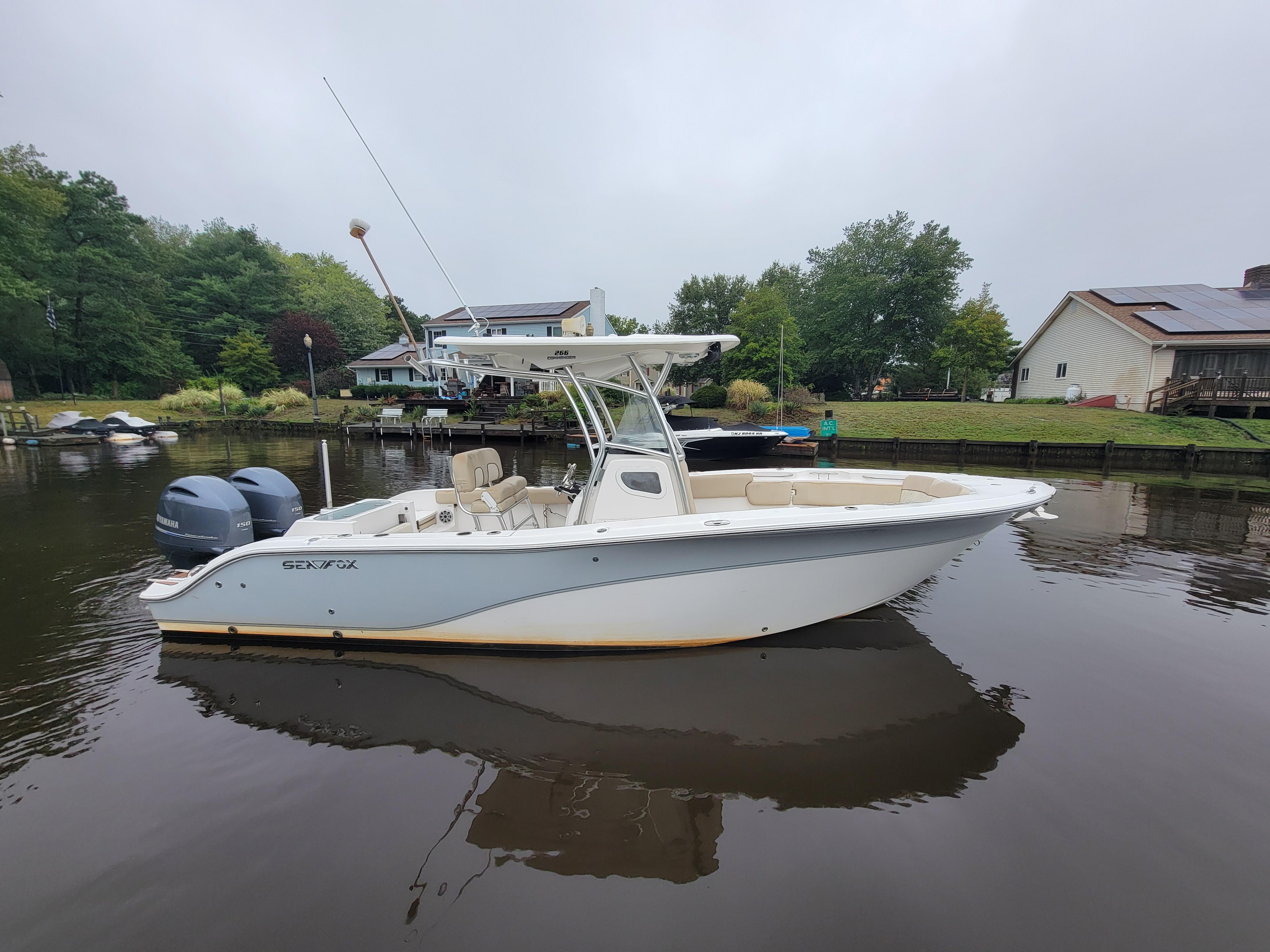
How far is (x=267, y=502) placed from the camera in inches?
186

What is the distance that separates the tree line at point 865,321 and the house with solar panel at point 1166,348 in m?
3.58

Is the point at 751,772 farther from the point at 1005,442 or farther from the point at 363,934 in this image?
the point at 1005,442

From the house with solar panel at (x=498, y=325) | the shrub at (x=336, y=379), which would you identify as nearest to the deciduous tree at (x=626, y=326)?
the house with solar panel at (x=498, y=325)

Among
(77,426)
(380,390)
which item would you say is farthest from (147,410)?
(380,390)

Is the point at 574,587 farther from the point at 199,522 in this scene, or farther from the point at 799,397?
the point at 799,397

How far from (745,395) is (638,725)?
867 inches

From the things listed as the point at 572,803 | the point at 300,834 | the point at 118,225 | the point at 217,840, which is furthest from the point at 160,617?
the point at 118,225

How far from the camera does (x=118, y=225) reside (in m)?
34.5

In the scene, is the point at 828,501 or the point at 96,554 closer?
the point at 828,501

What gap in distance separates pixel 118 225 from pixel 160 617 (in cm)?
4795

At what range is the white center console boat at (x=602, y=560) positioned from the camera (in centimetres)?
347

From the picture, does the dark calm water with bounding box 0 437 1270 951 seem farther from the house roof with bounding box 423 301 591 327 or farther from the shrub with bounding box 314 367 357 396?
the shrub with bounding box 314 367 357 396

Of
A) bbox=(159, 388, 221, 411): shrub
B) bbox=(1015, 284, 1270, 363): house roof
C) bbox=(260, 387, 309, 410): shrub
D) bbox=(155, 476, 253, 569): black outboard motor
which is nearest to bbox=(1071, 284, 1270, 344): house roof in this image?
bbox=(1015, 284, 1270, 363): house roof

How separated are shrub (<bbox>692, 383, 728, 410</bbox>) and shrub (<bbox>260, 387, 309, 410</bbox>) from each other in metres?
26.7
